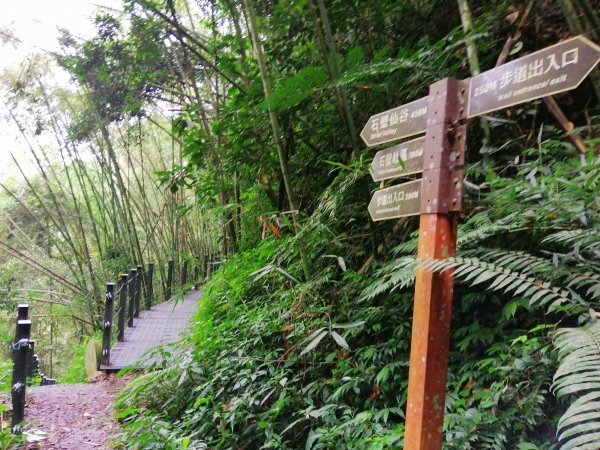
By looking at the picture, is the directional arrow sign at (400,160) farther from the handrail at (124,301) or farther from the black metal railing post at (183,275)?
the black metal railing post at (183,275)

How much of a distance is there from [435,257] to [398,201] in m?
0.32

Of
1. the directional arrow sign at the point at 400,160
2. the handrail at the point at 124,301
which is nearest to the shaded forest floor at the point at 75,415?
the handrail at the point at 124,301

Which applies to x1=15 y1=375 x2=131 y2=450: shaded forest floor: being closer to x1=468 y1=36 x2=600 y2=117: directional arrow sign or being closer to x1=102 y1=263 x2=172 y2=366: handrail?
x1=102 y1=263 x2=172 y2=366: handrail

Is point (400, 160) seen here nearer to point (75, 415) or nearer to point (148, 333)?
point (75, 415)

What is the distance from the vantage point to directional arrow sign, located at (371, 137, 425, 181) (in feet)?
5.65

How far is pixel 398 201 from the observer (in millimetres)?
1782

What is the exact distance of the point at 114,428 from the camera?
128 inches

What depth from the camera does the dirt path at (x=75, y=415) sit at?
308cm

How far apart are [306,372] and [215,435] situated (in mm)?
577

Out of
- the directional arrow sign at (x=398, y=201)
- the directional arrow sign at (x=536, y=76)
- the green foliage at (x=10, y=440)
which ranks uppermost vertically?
the directional arrow sign at (x=536, y=76)

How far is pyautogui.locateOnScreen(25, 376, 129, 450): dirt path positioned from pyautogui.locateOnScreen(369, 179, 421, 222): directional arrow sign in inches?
88.8

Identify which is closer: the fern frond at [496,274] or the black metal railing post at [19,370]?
the fern frond at [496,274]

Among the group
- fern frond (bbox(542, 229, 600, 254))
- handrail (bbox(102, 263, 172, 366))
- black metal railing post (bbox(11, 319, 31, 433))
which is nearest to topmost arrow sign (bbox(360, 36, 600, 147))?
fern frond (bbox(542, 229, 600, 254))

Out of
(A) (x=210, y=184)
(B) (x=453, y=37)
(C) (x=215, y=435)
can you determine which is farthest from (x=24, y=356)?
(B) (x=453, y=37)
